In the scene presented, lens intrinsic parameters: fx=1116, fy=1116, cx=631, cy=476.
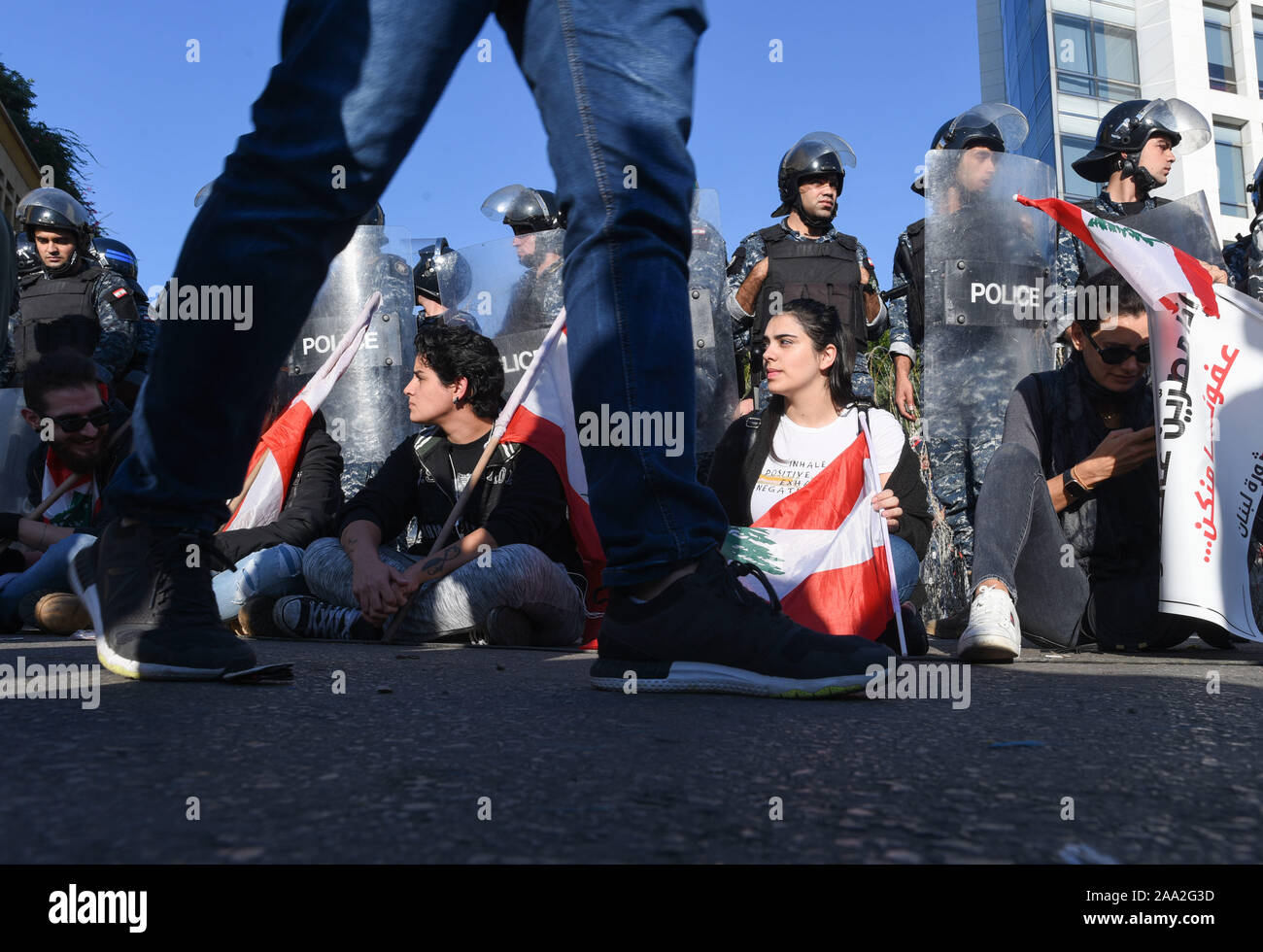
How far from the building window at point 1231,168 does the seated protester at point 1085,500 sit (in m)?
27.4

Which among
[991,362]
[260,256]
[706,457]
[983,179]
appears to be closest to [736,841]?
[260,256]

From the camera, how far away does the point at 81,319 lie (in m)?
6.19

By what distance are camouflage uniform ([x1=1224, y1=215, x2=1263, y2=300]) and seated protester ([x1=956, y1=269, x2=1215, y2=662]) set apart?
5.39 feet

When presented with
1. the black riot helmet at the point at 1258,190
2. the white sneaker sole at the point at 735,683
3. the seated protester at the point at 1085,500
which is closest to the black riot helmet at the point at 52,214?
the seated protester at the point at 1085,500

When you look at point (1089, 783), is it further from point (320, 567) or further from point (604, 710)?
point (320, 567)

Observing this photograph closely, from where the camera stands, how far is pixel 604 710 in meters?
1.49

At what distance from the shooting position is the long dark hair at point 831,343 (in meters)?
4.08

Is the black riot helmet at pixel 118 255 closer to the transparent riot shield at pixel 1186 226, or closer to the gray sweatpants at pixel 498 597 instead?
the gray sweatpants at pixel 498 597

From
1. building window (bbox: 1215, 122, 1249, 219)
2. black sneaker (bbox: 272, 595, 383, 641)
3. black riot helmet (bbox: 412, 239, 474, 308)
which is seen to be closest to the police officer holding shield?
black riot helmet (bbox: 412, 239, 474, 308)

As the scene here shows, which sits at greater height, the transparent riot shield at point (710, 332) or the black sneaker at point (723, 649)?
the transparent riot shield at point (710, 332)

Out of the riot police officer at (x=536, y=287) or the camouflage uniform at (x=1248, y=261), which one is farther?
the riot police officer at (x=536, y=287)

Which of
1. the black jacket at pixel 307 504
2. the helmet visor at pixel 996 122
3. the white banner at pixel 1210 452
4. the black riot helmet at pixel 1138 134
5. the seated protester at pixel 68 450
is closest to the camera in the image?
the white banner at pixel 1210 452

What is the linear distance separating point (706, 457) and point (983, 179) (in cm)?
195

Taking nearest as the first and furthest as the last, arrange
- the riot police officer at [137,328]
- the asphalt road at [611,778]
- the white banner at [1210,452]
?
1. the asphalt road at [611,778]
2. the white banner at [1210,452]
3. the riot police officer at [137,328]
